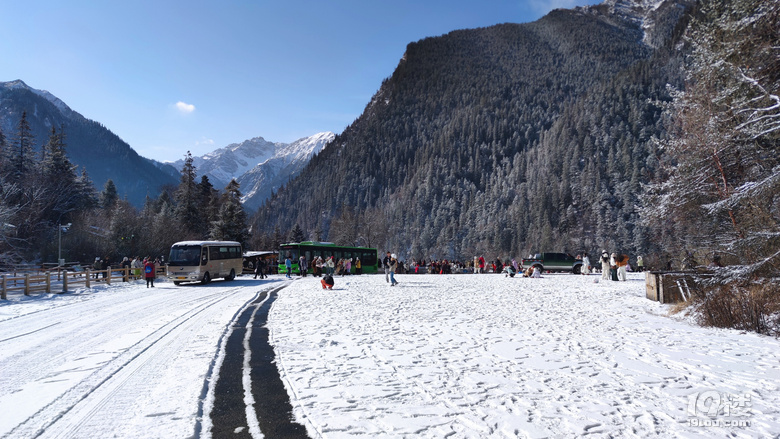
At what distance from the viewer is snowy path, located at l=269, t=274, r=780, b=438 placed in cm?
423

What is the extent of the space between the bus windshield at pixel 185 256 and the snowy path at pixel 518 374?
17404 mm

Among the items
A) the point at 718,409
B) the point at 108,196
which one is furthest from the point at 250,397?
the point at 108,196

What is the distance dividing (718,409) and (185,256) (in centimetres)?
2697

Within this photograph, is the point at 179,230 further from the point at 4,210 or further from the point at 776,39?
the point at 776,39

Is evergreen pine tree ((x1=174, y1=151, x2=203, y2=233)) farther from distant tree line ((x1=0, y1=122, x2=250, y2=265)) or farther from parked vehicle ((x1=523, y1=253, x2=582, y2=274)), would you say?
parked vehicle ((x1=523, y1=253, x2=582, y2=274))

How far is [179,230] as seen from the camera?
52.8 m

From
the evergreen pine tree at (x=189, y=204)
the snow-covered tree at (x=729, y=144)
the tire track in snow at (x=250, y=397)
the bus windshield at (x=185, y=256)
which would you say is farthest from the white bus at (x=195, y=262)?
the evergreen pine tree at (x=189, y=204)

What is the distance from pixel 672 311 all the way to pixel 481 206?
12763cm

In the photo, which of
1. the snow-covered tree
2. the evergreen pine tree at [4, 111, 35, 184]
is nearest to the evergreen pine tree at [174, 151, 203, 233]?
the evergreen pine tree at [4, 111, 35, 184]

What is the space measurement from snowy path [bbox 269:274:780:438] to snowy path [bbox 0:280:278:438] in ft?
4.51

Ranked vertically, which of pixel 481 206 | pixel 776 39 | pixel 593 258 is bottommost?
pixel 593 258

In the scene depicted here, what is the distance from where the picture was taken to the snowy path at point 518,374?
423 cm

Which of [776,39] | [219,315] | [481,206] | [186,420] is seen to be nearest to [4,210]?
[219,315]

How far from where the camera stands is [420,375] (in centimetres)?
596
